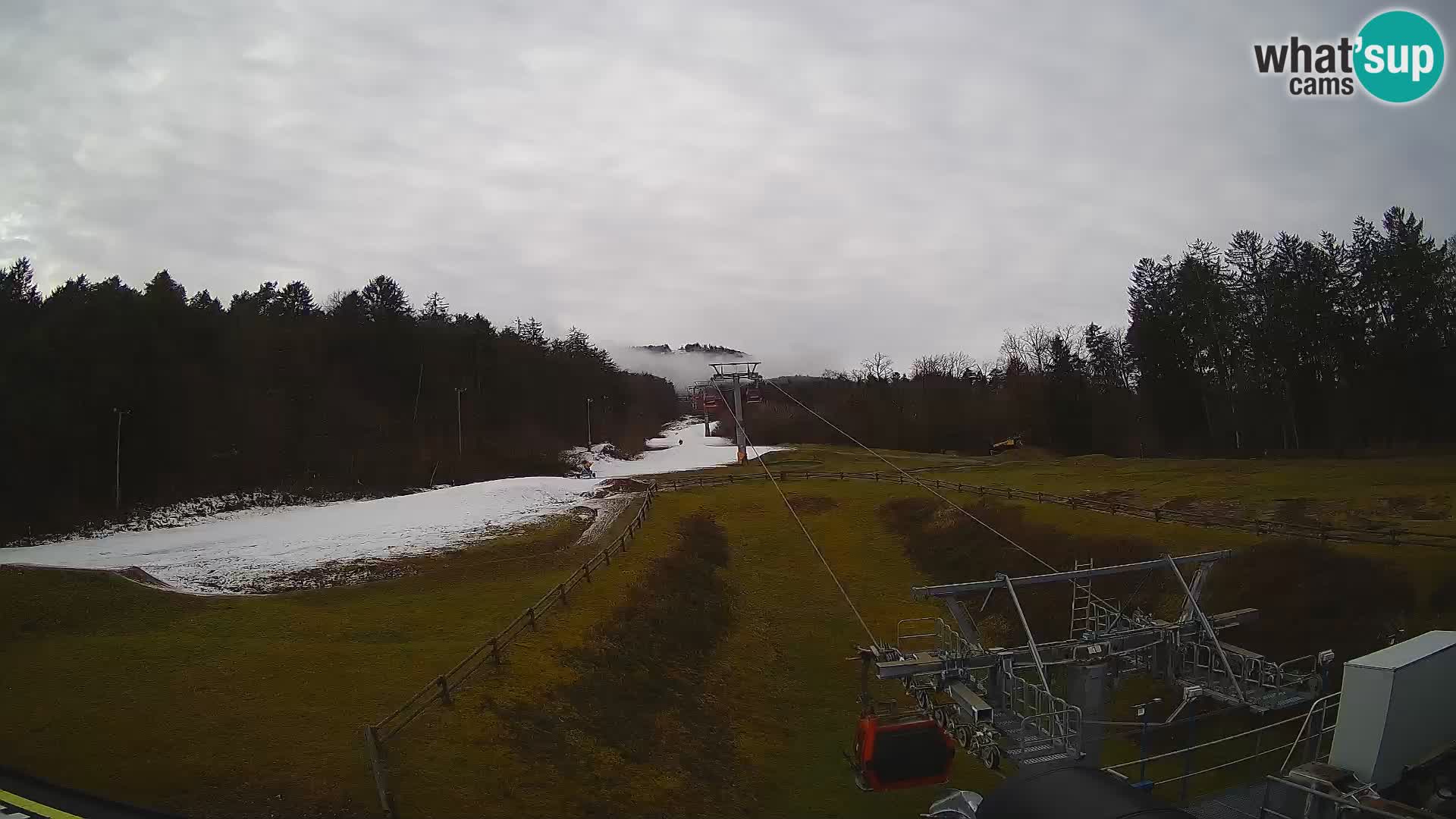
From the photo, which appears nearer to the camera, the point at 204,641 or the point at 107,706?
the point at 107,706

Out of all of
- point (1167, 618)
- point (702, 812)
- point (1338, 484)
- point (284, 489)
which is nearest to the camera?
point (702, 812)

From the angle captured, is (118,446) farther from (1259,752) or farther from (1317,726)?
(1317,726)

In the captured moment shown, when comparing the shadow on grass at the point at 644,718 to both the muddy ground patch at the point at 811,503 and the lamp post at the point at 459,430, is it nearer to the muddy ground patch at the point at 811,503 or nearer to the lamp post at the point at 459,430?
the muddy ground patch at the point at 811,503

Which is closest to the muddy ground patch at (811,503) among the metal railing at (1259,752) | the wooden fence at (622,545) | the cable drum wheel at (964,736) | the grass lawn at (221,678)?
the wooden fence at (622,545)

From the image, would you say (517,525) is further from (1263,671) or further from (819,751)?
(1263,671)

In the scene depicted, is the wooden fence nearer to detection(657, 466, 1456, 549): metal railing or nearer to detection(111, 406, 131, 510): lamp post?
detection(657, 466, 1456, 549): metal railing

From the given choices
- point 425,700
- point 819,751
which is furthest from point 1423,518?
point 425,700

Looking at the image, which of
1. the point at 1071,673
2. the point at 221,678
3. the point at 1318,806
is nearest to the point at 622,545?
the point at 221,678
